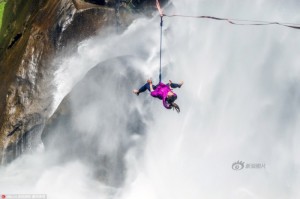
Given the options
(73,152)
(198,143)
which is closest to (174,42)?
(198,143)

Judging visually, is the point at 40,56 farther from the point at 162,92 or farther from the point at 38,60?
the point at 162,92

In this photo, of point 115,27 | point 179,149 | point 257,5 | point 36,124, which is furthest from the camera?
point 257,5

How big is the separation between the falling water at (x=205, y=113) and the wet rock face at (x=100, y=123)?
0.81ft

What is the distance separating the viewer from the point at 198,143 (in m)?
17.5

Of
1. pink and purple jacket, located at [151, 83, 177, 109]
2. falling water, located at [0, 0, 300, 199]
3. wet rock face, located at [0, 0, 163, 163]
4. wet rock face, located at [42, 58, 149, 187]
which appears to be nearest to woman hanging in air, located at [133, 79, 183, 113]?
pink and purple jacket, located at [151, 83, 177, 109]

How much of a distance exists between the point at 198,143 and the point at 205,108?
5.75ft

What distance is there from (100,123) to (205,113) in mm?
5363

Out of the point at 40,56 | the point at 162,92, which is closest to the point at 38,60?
the point at 40,56

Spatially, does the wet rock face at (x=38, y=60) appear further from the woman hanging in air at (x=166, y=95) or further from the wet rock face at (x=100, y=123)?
the woman hanging in air at (x=166, y=95)

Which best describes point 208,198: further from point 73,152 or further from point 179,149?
point 73,152

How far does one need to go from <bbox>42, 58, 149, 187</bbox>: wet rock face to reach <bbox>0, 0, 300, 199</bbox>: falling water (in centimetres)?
25

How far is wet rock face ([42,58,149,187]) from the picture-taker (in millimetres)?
14984

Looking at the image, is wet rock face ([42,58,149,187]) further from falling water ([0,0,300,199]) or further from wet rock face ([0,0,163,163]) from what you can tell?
wet rock face ([0,0,163,163])

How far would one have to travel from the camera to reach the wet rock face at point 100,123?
1498 cm
